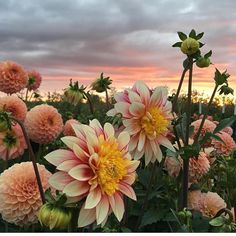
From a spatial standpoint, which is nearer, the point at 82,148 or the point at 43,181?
the point at 82,148

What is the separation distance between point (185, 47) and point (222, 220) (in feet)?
1.22

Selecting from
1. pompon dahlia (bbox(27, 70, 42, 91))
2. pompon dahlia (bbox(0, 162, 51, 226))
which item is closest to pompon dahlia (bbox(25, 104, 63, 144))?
pompon dahlia (bbox(0, 162, 51, 226))

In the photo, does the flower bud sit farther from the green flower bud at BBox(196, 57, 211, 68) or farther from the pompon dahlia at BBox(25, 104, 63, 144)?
the pompon dahlia at BBox(25, 104, 63, 144)

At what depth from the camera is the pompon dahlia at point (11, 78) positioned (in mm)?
2002

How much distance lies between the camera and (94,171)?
77cm

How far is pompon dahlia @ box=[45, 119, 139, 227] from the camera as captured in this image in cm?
75

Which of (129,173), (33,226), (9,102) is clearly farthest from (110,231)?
(9,102)

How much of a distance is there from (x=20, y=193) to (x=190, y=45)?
46 cm

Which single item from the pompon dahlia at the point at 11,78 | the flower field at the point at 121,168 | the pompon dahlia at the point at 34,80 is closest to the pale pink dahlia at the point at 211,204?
the flower field at the point at 121,168

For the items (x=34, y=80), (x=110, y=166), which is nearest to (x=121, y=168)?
(x=110, y=166)

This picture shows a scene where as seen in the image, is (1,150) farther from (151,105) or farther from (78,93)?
(151,105)

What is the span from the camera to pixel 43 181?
1.10m

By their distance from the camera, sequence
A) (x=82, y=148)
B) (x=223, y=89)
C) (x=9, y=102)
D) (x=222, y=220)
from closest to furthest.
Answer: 1. (x=82, y=148)
2. (x=222, y=220)
3. (x=223, y=89)
4. (x=9, y=102)

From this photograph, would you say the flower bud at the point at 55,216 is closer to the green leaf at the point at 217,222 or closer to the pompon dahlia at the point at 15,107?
the green leaf at the point at 217,222
